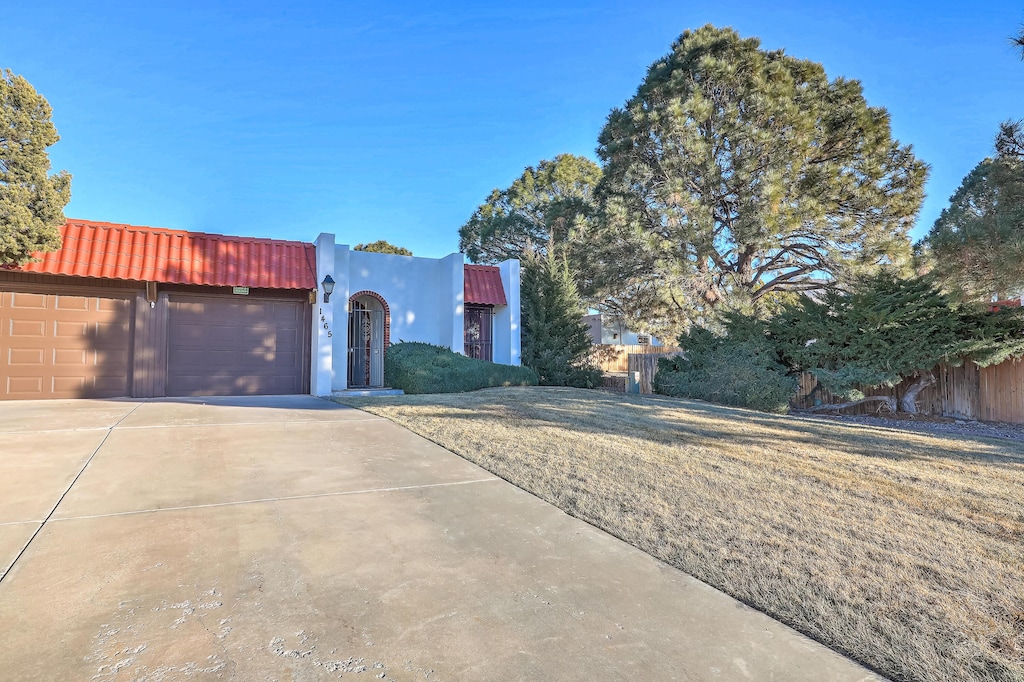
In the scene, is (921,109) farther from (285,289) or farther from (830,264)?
(285,289)

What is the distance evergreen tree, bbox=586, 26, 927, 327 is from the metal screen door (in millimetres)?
8806

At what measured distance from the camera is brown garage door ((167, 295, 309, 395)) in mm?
11672

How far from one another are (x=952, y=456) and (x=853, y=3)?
975 cm

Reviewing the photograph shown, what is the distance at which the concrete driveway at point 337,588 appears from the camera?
2.02 m

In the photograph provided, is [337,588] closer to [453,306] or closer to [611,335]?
[453,306]

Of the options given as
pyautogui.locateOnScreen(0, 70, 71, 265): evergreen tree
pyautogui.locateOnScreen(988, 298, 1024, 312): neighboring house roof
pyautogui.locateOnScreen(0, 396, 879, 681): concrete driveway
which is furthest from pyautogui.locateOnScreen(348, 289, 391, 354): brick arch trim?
pyautogui.locateOnScreen(988, 298, 1024, 312): neighboring house roof

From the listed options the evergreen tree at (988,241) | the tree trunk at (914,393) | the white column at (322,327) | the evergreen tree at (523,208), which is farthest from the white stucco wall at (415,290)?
the evergreen tree at (523,208)

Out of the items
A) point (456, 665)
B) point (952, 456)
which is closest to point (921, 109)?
point (952, 456)

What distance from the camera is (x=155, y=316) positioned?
11.4m

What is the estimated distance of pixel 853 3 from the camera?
35.4ft

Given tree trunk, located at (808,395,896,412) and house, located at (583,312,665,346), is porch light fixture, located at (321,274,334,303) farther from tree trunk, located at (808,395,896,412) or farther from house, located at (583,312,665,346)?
house, located at (583,312,665,346)

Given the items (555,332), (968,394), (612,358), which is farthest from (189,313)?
(968,394)

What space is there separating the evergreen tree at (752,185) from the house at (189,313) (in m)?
8.03

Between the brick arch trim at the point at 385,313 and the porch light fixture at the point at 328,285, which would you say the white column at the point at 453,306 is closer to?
the brick arch trim at the point at 385,313
